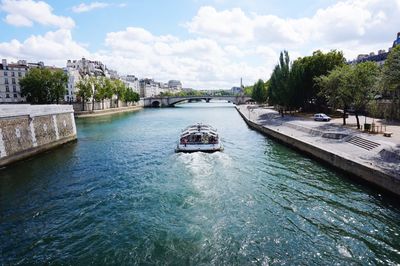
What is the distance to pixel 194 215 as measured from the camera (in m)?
12.7

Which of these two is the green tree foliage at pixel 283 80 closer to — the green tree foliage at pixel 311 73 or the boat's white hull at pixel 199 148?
the green tree foliage at pixel 311 73

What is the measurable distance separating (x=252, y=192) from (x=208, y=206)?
329 cm

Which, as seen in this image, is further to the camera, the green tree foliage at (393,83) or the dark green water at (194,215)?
the green tree foliage at (393,83)

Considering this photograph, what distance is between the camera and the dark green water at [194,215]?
9969 millimetres

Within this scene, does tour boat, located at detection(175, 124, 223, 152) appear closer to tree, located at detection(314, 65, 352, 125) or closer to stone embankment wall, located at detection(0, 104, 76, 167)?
stone embankment wall, located at detection(0, 104, 76, 167)

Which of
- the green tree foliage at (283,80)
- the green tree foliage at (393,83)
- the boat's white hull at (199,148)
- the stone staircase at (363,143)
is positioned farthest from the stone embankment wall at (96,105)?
the green tree foliage at (393,83)

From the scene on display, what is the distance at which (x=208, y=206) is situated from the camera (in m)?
13.7

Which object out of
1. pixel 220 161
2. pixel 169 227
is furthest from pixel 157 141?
pixel 169 227

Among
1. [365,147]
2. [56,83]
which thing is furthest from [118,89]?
[365,147]

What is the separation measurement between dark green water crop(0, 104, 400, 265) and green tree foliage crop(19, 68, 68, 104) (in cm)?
5369

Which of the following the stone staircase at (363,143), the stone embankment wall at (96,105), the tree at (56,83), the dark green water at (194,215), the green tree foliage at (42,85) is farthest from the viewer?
the stone embankment wall at (96,105)

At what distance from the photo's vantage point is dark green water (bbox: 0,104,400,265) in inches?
392

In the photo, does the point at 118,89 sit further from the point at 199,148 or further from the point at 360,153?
the point at 360,153

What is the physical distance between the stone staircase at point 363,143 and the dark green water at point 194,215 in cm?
435
